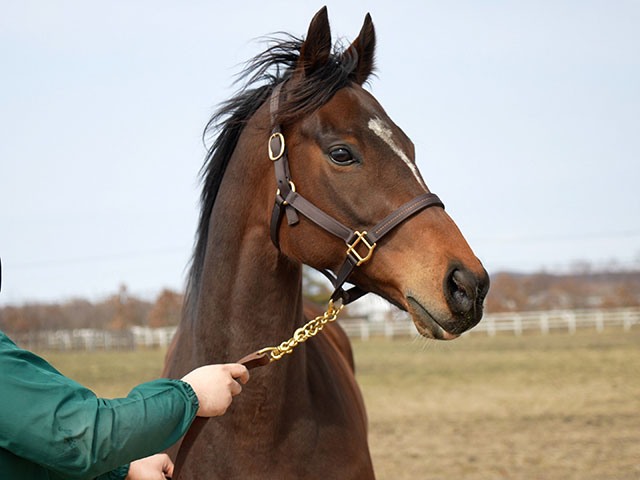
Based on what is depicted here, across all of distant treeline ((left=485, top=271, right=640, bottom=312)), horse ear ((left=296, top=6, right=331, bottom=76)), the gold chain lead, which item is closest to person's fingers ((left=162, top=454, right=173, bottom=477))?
the gold chain lead

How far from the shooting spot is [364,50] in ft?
10.5

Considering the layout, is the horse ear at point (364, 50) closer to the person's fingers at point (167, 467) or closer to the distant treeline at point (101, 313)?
the person's fingers at point (167, 467)

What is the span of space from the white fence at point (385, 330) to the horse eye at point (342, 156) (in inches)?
1109

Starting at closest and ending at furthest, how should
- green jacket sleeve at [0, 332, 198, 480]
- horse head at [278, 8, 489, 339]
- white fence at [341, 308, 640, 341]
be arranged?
green jacket sleeve at [0, 332, 198, 480] → horse head at [278, 8, 489, 339] → white fence at [341, 308, 640, 341]

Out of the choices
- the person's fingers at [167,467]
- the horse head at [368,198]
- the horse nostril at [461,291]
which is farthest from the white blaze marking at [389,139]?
the person's fingers at [167,467]

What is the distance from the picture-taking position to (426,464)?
7.76 metres

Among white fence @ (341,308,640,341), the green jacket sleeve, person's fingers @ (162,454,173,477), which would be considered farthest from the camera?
white fence @ (341,308,640,341)

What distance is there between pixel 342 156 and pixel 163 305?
4174cm

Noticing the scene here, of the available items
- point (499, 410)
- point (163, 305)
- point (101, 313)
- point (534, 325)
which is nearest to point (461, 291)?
point (499, 410)

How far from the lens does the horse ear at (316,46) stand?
107 inches

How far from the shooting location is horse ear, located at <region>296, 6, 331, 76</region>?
2.72 meters

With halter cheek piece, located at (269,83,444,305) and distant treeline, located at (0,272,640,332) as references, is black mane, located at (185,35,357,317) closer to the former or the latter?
halter cheek piece, located at (269,83,444,305)

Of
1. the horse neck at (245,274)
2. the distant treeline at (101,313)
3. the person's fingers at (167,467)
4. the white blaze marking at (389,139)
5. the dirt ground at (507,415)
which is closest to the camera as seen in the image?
the person's fingers at (167,467)

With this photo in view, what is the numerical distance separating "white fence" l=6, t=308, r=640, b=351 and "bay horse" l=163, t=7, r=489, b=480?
27.6 metres
